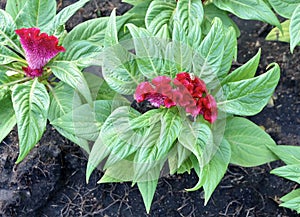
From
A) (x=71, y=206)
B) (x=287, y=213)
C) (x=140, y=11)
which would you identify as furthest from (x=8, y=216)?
(x=287, y=213)

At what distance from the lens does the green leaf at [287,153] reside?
158 centimetres

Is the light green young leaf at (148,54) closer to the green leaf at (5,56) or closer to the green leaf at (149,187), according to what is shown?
the green leaf at (149,187)

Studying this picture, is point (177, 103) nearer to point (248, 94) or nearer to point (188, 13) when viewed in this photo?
point (248, 94)

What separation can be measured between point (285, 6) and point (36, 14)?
82 cm

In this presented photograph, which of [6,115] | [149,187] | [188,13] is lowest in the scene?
[149,187]

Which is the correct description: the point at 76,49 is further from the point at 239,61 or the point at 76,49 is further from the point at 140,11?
the point at 239,61

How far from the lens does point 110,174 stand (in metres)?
1.59

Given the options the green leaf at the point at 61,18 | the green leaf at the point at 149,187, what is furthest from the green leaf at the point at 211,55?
the green leaf at the point at 61,18

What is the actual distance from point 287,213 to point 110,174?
2.40 ft

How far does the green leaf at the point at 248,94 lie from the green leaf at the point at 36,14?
63cm

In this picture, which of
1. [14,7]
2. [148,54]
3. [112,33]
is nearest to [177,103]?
[148,54]

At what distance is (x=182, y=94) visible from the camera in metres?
1.37

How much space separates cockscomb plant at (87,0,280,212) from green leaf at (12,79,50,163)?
0.56ft

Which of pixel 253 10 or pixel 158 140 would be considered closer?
pixel 158 140
